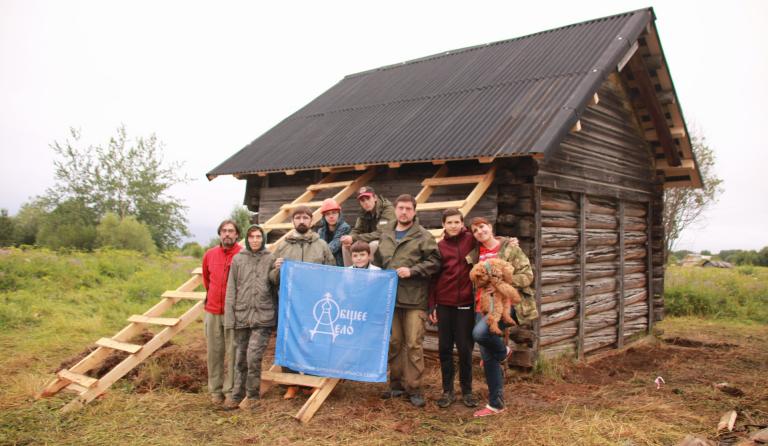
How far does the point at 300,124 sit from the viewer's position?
11227 mm

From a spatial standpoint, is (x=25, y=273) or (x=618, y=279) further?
(x=25, y=273)

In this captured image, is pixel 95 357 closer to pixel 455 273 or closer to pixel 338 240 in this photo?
pixel 338 240

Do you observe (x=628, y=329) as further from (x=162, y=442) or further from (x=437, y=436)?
(x=162, y=442)

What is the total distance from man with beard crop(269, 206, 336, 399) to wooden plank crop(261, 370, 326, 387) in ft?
0.50

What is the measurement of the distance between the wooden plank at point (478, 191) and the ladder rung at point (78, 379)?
423 cm

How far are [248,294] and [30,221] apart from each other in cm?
3467

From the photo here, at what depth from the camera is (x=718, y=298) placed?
599 inches

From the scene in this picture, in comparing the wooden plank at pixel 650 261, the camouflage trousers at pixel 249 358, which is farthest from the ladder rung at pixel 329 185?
the wooden plank at pixel 650 261

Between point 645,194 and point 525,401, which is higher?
point 645,194

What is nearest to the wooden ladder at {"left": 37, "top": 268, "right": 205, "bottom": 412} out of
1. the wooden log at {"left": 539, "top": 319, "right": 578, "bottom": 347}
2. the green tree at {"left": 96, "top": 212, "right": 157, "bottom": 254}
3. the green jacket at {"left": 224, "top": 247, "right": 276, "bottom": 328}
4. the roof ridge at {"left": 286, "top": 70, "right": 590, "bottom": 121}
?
the green jacket at {"left": 224, "top": 247, "right": 276, "bottom": 328}

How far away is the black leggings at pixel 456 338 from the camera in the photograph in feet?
18.1

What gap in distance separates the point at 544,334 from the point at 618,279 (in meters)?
2.60

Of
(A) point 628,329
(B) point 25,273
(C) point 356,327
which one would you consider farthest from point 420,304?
(B) point 25,273

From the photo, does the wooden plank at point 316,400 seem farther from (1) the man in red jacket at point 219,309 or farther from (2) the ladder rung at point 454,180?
(2) the ladder rung at point 454,180
